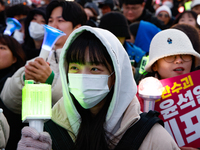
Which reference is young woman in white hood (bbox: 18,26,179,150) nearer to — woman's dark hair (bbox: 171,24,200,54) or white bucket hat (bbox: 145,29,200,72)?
white bucket hat (bbox: 145,29,200,72)

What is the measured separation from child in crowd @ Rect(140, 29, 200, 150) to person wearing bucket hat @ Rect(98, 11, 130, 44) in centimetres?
166

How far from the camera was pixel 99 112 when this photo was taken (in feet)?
7.88

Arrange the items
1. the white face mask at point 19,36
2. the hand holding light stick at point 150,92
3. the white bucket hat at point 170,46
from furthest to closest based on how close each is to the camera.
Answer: the white face mask at point 19,36
the white bucket hat at point 170,46
the hand holding light stick at point 150,92

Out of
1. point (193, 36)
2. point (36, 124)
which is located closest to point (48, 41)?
point (36, 124)

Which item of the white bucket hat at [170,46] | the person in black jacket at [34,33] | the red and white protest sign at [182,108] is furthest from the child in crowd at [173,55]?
the person in black jacket at [34,33]

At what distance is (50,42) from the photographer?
10.2ft

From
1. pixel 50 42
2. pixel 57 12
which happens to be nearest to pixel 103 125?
pixel 50 42

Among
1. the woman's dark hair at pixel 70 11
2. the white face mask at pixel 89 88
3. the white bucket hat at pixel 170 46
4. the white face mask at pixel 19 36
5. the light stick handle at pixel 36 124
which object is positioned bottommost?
the white face mask at pixel 19 36

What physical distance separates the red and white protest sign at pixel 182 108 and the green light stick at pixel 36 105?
1.32m

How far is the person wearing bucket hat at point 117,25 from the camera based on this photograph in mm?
4867

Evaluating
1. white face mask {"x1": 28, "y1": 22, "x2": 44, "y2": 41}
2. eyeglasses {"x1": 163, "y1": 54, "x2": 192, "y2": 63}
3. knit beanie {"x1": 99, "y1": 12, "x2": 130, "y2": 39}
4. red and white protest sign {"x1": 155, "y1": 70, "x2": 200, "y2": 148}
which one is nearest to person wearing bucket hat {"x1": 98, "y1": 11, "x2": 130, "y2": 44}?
knit beanie {"x1": 99, "y1": 12, "x2": 130, "y2": 39}

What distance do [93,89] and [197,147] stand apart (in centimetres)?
117

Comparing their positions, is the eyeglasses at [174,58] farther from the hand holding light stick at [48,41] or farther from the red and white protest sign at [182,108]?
the hand holding light stick at [48,41]

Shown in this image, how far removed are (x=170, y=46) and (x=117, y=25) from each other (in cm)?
200
